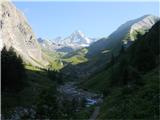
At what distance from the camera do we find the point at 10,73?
78.8 m

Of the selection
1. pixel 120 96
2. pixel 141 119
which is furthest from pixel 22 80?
pixel 141 119

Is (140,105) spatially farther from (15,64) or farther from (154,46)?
(154,46)

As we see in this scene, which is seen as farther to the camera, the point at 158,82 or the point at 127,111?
the point at 158,82

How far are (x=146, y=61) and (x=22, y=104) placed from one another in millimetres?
34398

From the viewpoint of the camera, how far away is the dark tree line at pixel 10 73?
7862 centimetres

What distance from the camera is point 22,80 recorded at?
8388cm

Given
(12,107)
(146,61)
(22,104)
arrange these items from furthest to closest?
(146,61) < (22,104) < (12,107)

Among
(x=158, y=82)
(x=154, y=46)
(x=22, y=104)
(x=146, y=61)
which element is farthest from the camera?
(x=154, y=46)

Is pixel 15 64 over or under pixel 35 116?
over

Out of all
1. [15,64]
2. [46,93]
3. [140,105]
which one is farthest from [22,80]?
[140,105]

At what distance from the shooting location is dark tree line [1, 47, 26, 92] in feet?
258

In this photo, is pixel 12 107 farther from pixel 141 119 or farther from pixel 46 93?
pixel 141 119

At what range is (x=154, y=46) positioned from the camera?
108 m

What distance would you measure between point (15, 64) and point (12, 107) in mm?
13067
